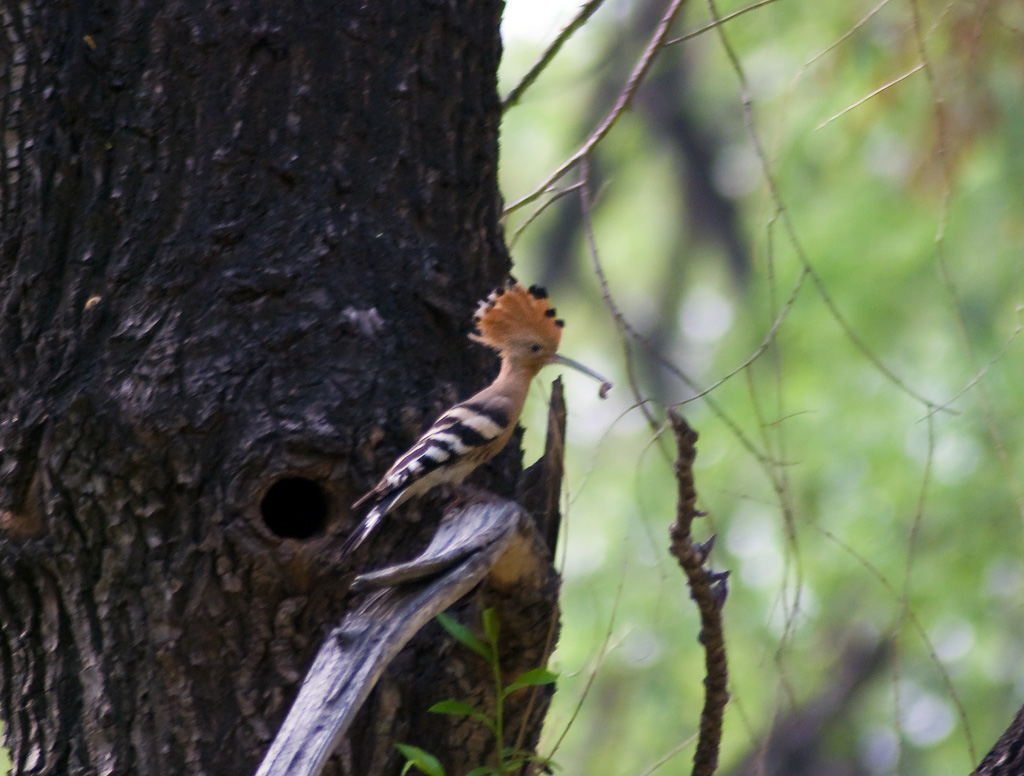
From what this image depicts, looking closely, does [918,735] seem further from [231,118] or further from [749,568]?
[231,118]

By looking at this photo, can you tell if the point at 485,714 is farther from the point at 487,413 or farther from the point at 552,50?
the point at 552,50

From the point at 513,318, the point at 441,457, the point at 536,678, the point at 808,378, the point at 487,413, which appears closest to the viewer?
the point at 536,678

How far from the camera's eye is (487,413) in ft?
7.72

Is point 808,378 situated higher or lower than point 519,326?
higher

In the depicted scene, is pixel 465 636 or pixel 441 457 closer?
pixel 465 636

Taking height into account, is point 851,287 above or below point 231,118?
above

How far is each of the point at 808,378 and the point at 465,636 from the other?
5004mm

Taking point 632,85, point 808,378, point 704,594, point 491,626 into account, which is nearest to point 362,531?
point 491,626

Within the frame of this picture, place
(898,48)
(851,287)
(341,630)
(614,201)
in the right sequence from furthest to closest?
1. (614,201)
2. (851,287)
3. (898,48)
4. (341,630)

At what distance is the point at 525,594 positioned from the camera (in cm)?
197

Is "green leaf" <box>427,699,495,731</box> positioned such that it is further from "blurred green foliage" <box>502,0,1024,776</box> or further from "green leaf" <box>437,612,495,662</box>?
"blurred green foliage" <box>502,0,1024,776</box>

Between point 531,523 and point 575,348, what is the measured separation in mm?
5512

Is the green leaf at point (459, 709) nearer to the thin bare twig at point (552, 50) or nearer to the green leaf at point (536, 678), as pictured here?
the green leaf at point (536, 678)

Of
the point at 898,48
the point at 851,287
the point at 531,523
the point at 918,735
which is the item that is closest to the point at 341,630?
the point at 531,523
